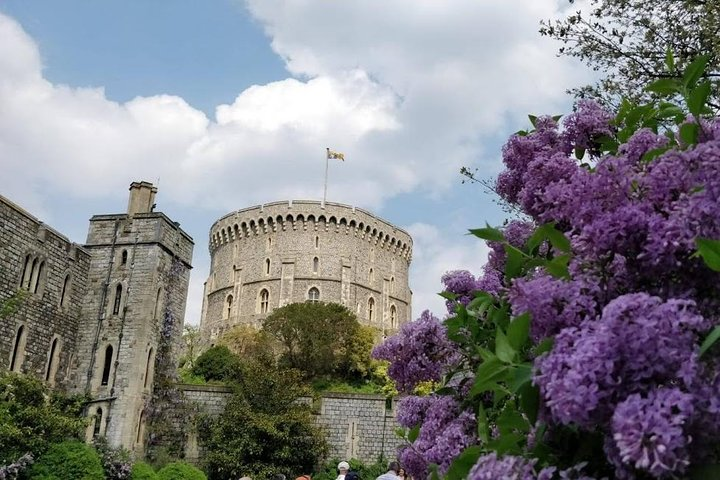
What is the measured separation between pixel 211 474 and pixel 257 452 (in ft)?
6.41

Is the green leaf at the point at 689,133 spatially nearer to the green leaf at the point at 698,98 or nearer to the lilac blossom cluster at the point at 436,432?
the green leaf at the point at 698,98

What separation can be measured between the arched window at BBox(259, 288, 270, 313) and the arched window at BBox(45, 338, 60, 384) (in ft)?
91.1

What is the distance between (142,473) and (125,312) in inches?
254

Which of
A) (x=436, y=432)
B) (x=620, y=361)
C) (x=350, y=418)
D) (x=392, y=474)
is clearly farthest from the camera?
(x=350, y=418)

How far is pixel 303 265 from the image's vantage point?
5000cm

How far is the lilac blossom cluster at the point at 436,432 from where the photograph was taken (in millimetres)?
3104

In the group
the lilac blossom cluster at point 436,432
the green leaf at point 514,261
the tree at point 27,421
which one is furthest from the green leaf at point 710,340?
the tree at point 27,421

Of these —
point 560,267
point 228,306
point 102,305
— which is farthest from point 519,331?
point 228,306

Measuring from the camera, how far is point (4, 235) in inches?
797

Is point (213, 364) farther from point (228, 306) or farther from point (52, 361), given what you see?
point (228, 306)

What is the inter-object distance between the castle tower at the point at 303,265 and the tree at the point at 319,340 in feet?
38.4

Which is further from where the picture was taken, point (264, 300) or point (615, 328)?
point (264, 300)

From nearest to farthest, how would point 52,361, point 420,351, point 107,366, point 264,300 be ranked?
point 420,351, point 52,361, point 107,366, point 264,300

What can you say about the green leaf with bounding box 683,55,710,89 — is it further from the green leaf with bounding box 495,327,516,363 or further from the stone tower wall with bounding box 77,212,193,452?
the stone tower wall with bounding box 77,212,193,452
